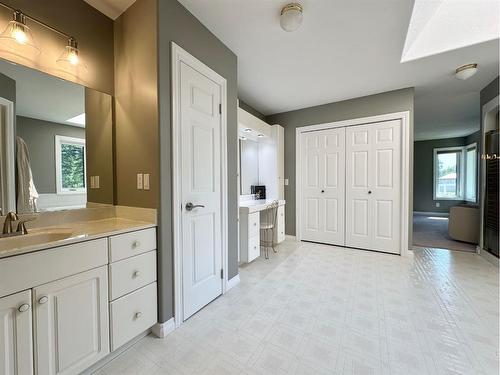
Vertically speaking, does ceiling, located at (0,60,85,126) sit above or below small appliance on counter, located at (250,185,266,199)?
above

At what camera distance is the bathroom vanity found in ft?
3.20

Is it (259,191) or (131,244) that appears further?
(259,191)

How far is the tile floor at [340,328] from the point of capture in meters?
1.34

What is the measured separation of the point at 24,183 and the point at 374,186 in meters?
3.97

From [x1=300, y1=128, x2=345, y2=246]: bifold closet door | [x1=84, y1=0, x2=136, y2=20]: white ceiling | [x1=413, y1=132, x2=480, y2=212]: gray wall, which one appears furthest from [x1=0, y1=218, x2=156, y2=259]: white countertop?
[x1=413, y1=132, x2=480, y2=212]: gray wall

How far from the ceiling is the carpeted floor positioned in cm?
515

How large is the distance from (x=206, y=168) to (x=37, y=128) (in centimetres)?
118

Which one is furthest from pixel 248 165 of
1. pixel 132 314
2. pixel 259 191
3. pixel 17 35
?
pixel 17 35

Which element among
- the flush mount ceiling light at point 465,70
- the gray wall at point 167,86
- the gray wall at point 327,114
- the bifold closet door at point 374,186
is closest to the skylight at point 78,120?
the gray wall at point 167,86

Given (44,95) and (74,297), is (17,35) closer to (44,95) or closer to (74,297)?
(44,95)

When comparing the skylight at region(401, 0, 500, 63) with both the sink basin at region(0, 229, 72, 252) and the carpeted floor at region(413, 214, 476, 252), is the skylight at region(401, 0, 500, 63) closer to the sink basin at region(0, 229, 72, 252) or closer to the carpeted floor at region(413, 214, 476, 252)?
the carpeted floor at region(413, 214, 476, 252)

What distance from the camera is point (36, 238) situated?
1334mm

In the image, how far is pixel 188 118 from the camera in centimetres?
176

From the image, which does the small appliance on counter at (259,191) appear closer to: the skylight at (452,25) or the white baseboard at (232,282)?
the white baseboard at (232,282)
